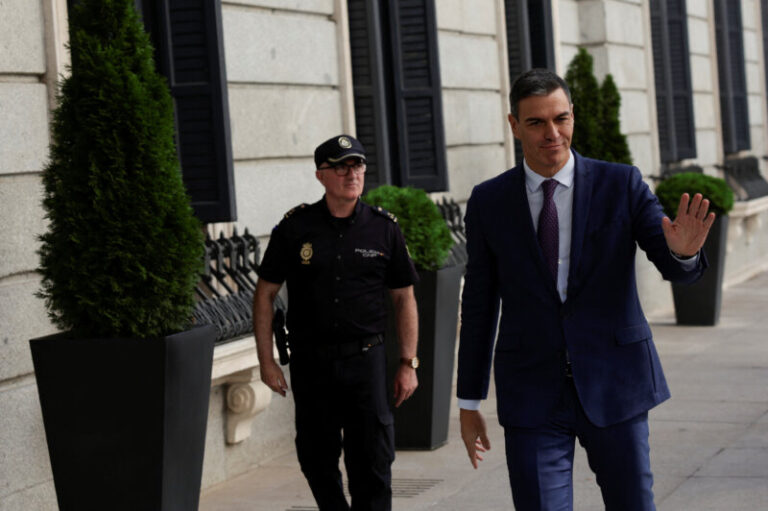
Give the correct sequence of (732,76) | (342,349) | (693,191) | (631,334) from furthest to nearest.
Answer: (732,76), (693,191), (342,349), (631,334)

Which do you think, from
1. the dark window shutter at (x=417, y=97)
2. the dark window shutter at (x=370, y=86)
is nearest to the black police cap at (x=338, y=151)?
the dark window shutter at (x=370, y=86)

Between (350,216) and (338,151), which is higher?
(338,151)

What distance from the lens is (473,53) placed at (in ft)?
38.0

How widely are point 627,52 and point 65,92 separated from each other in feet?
34.1

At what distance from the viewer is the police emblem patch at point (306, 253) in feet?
18.7

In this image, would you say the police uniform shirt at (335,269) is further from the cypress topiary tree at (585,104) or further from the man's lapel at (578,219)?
the cypress topiary tree at (585,104)

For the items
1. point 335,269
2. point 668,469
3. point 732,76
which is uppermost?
point 732,76

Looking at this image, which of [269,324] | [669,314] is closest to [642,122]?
[669,314]

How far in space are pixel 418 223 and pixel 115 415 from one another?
301 cm

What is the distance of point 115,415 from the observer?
5.09 meters

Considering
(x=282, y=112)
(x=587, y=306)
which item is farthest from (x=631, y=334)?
(x=282, y=112)

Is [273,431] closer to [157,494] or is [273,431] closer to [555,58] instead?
[157,494]

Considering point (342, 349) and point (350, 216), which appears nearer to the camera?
point (342, 349)

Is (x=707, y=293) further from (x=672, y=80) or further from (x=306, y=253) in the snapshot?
(x=306, y=253)
